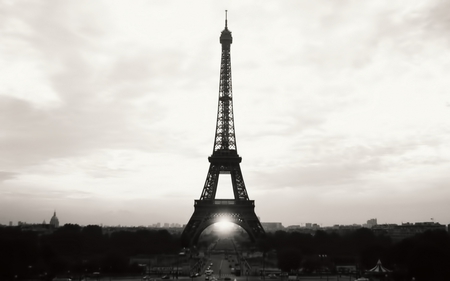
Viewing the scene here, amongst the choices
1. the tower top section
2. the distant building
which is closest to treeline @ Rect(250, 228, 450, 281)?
the tower top section

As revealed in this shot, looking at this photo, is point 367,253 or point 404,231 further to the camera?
point 404,231

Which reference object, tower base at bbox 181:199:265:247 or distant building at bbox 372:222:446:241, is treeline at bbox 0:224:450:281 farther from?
distant building at bbox 372:222:446:241

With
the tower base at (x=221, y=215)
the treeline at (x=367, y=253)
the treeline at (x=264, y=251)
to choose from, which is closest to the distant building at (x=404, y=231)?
the treeline at (x=367, y=253)

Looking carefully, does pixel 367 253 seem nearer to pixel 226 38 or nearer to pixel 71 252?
pixel 226 38

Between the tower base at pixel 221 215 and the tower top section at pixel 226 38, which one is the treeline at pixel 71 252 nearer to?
the tower base at pixel 221 215

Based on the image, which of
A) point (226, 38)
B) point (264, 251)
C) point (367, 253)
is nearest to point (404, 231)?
point (264, 251)

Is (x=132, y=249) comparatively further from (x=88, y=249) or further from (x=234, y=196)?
(x=234, y=196)

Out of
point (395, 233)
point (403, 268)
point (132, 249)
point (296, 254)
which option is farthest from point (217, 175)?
point (395, 233)
